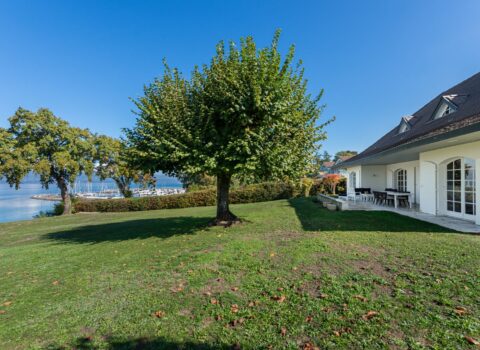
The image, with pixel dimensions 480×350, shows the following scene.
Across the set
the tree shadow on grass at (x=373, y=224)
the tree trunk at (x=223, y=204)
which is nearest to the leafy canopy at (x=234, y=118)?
the tree trunk at (x=223, y=204)

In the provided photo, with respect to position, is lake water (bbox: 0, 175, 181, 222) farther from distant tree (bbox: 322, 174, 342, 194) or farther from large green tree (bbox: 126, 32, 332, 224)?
distant tree (bbox: 322, 174, 342, 194)

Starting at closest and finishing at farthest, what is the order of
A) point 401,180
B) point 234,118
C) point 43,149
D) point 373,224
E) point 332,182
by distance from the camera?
1. point 234,118
2. point 373,224
3. point 401,180
4. point 43,149
5. point 332,182

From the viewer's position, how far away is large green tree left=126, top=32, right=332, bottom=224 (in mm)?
7746

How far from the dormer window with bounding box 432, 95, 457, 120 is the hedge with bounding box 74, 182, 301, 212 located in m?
12.2

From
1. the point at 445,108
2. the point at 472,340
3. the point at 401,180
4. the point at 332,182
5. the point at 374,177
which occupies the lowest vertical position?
the point at 472,340

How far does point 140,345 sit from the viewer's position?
9.02 feet

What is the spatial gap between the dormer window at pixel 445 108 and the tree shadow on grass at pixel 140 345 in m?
13.6

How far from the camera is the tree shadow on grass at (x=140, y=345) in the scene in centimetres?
268

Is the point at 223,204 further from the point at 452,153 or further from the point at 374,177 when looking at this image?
the point at 374,177

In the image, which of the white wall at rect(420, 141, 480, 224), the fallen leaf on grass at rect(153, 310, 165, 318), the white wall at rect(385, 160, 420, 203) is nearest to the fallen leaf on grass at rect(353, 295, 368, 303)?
the fallen leaf on grass at rect(153, 310, 165, 318)

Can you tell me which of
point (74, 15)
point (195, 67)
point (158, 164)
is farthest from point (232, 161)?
point (74, 15)

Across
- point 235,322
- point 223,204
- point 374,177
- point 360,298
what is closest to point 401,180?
point 374,177

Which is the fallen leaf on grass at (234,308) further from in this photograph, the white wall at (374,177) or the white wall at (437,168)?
the white wall at (374,177)

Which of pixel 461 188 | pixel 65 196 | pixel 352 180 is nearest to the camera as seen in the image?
pixel 461 188
